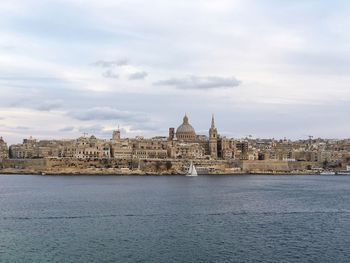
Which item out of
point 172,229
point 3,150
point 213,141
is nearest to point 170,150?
point 213,141

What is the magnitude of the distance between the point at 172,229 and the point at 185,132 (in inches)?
2670

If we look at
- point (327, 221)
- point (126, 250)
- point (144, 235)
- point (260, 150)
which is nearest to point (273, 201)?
point (327, 221)

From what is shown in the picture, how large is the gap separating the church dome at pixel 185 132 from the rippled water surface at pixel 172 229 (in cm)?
5503

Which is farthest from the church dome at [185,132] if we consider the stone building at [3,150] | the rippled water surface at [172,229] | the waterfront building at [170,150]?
the rippled water surface at [172,229]

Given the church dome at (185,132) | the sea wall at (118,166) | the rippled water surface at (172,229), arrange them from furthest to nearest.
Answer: the church dome at (185,132) < the sea wall at (118,166) < the rippled water surface at (172,229)

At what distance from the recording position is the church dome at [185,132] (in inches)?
3509

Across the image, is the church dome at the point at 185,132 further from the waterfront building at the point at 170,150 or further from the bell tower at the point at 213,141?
the bell tower at the point at 213,141

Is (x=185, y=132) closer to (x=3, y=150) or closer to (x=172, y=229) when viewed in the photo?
(x=3, y=150)

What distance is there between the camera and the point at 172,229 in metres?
21.9

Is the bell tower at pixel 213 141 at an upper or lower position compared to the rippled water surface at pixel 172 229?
upper

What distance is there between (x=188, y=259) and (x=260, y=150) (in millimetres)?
78103

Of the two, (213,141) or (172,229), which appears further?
(213,141)

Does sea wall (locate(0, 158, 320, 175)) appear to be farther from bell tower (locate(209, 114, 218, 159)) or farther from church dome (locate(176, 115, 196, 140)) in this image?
church dome (locate(176, 115, 196, 140))

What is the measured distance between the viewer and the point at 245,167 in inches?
3177
